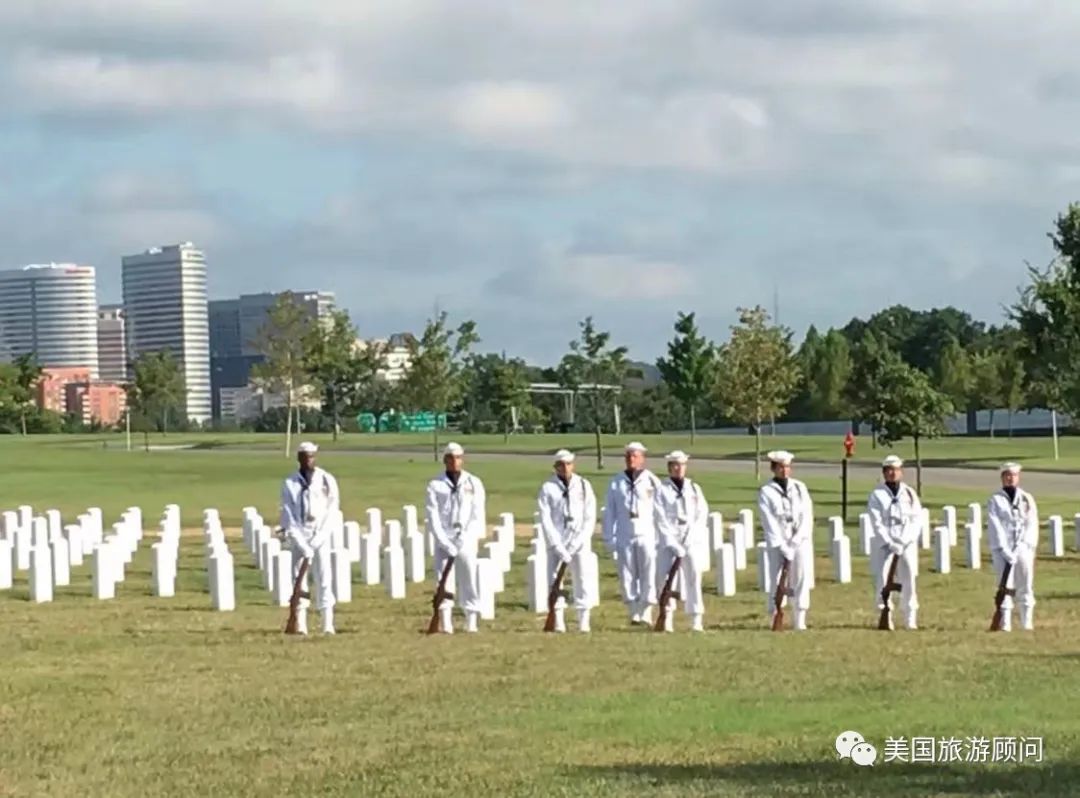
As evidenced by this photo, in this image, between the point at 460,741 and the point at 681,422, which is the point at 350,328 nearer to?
the point at 681,422

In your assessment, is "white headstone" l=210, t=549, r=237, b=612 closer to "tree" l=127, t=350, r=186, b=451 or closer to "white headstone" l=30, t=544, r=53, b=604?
"white headstone" l=30, t=544, r=53, b=604

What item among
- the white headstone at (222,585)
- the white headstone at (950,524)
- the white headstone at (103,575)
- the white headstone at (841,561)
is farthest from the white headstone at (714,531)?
the white headstone at (103,575)

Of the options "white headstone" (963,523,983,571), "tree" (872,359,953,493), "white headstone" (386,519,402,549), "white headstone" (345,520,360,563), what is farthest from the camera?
"tree" (872,359,953,493)

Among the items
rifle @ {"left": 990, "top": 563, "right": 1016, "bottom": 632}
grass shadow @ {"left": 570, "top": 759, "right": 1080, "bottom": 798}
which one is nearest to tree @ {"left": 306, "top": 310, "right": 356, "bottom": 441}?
rifle @ {"left": 990, "top": 563, "right": 1016, "bottom": 632}

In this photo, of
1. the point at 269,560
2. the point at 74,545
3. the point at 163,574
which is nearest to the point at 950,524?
the point at 269,560

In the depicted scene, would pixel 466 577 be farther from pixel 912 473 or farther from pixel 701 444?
pixel 701 444

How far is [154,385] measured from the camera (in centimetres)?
7669

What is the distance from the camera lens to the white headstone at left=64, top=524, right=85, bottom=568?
89.1 ft

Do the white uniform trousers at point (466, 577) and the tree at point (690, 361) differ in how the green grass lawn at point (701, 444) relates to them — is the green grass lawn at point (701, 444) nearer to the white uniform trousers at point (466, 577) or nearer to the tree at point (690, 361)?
the tree at point (690, 361)

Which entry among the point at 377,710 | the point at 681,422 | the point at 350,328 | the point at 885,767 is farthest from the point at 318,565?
the point at 681,422

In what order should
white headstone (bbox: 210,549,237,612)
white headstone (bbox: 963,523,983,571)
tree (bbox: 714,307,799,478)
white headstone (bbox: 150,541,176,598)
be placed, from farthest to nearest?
tree (bbox: 714,307,799,478) → white headstone (bbox: 963,523,983,571) → white headstone (bbox: 150,541,176,598) → white headstone (bbox: 210,549,237,612)

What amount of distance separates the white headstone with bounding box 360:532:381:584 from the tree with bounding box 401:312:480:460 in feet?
108

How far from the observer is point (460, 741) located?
38.0 ft

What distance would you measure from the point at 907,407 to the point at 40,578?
18.4m
